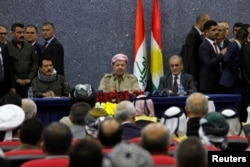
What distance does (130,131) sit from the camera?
8406 millimetres

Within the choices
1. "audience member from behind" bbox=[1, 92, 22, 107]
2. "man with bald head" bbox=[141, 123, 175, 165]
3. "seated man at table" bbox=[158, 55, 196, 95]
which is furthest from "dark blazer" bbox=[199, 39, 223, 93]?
"man with bald head" bbox=[141, 123, 175, 165]

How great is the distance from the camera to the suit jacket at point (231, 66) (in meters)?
13.6

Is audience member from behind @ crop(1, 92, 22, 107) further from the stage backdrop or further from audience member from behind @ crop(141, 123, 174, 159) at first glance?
the stage backdrop

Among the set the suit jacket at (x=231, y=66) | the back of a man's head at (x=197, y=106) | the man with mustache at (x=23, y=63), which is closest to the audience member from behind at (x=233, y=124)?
the back of a man's head at (x=197, y=106)

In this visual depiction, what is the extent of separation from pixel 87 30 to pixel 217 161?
31.3 ft

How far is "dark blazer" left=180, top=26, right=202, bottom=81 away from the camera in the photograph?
14336 mm

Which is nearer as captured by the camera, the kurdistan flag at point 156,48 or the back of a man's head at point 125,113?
the back of a man's head at point 125,113

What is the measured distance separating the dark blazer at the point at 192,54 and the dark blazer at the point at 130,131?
5959mm

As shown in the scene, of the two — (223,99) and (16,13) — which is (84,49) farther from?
(223,99)

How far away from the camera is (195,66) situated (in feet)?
47.0

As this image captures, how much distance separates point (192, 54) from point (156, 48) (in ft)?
5.84

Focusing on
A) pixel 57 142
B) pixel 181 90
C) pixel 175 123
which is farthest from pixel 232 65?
pixel 57 142

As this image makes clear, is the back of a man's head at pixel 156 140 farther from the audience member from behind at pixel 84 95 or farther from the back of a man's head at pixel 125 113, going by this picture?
the audience member from behind at pixel 84 95

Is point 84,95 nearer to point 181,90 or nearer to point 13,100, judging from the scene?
point 13,100
